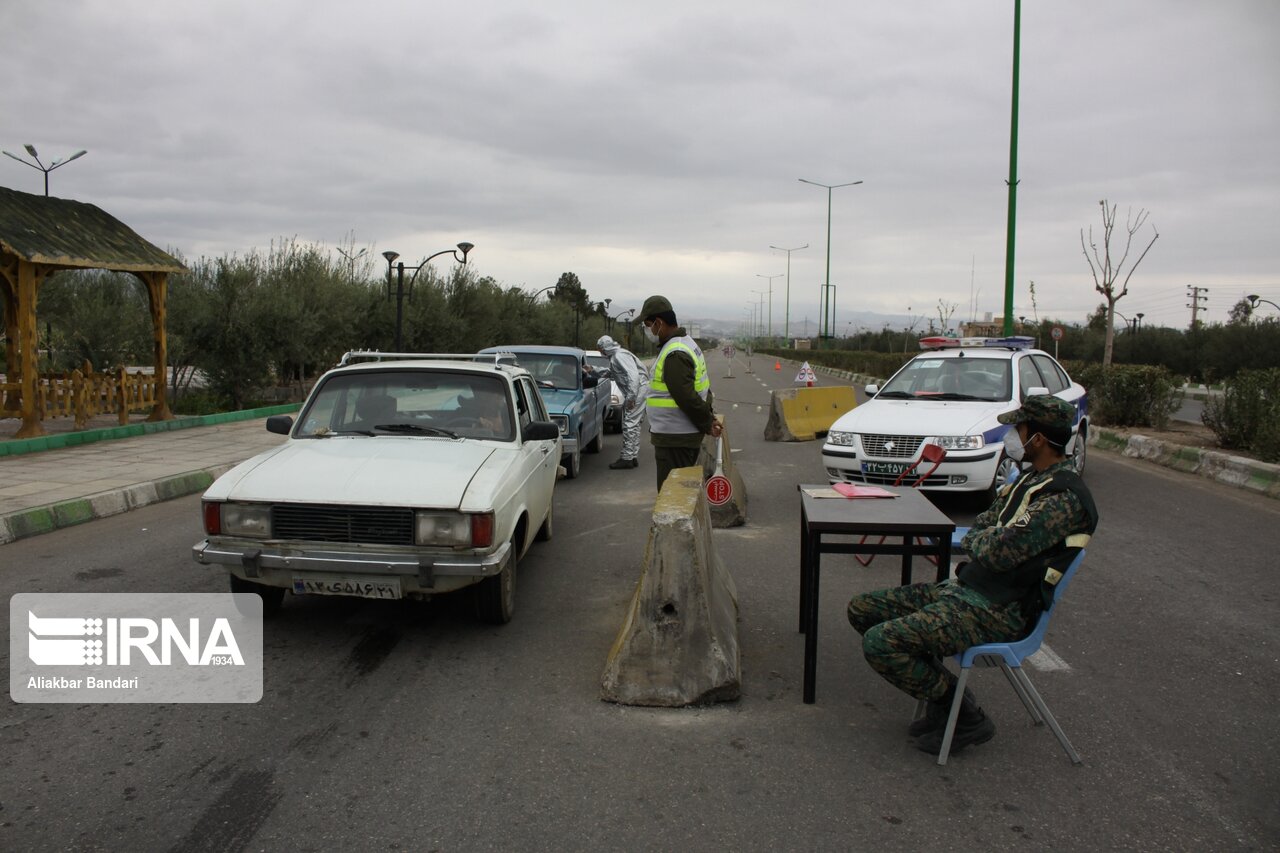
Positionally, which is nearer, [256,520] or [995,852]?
[995,852]

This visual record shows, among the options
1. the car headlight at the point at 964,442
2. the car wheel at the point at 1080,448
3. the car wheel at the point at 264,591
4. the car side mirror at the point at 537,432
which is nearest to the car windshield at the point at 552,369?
the car headlight at the point at 964,442

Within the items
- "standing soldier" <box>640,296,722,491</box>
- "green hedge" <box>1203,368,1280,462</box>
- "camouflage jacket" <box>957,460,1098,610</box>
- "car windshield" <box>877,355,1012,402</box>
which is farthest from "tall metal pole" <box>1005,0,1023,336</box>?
"camouflage jacket" <box>957,460,1098,610</box>

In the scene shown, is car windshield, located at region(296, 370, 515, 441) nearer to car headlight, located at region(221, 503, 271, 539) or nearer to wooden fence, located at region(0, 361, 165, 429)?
car headlight, located at region(221, 503, 271, 539)

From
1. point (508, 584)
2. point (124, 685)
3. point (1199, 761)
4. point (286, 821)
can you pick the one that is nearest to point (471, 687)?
point (508, 584)

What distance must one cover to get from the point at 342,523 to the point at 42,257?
1059 centimetres

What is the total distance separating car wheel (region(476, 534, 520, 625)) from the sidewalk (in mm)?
5223

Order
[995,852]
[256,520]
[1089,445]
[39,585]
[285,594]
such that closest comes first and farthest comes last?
[995,852] → [256,520] → [285,594] → [39,585] → [1089,445]

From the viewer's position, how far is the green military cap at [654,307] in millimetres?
6320

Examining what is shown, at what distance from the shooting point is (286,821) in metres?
3.13

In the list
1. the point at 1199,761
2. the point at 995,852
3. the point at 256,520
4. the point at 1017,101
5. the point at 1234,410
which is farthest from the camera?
the point at 1017,101

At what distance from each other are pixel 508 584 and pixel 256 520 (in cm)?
141

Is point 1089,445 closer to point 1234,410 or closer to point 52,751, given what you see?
point 1234,410

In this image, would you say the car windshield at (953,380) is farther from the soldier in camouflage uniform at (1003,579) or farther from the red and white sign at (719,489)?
the soldier in camouflage uniform at (1003,579)

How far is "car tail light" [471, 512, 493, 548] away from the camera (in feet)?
15.4
